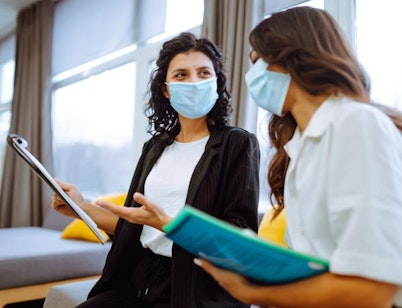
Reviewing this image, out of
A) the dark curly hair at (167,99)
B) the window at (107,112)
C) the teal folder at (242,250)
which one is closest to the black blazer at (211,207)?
the dark curly hair at (167,99)

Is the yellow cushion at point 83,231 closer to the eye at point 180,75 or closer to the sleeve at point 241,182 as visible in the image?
the eye at point 180,75

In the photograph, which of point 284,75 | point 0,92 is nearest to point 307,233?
point 284,75

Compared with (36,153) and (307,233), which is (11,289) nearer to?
(307,233)

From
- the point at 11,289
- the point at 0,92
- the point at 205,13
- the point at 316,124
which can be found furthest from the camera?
the point at 0,92

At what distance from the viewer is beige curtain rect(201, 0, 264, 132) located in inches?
87.4

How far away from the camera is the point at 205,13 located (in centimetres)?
249

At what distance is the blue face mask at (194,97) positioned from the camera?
1358 millimetres

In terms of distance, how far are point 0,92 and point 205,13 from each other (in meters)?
3.96

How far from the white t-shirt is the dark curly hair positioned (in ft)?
0.29

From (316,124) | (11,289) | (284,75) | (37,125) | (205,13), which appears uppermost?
(205,13)

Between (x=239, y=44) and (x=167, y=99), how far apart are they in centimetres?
90

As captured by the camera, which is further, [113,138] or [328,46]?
[113,138]

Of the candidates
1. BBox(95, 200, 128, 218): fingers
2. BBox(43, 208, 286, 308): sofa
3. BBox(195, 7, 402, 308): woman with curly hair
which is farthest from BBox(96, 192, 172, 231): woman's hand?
BBox(43, 208, 286, 308): sofa

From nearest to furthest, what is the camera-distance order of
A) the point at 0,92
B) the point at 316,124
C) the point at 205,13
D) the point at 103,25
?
the point at 316,124
the point at 205,13
the point at 103,25
the point at 0,92
